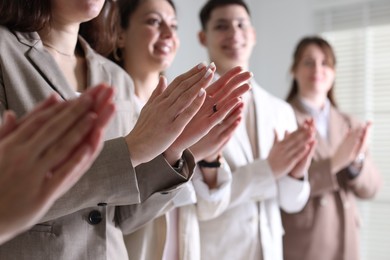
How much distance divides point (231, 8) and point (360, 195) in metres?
0.86

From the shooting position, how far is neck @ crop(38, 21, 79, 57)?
2.99 feet

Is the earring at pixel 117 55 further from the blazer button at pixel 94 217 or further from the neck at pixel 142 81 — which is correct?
the blazer button at pixel 94 217

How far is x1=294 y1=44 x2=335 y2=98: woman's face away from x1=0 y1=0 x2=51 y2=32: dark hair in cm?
127

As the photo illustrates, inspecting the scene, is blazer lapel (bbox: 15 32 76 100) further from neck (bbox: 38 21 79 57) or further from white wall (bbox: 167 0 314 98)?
white wall (bbox: 167 0 314 98)

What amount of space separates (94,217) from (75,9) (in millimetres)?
362

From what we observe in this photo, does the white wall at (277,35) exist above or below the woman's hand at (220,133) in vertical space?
above

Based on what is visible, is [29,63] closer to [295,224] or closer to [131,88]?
[131,88]

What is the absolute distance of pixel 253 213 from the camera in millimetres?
1395

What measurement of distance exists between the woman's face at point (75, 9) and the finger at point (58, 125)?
1.40 feet

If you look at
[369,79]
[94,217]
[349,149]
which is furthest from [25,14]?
[369,79]

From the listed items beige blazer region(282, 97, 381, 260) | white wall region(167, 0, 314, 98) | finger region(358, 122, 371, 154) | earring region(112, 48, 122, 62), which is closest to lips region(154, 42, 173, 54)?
earring region(112, 48, 122, 62)

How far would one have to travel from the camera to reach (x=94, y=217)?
851mm

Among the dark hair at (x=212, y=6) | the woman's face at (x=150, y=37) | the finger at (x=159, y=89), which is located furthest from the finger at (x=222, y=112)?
the dark hair at (x=212, y=6)

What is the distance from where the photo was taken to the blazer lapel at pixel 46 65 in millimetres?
829
